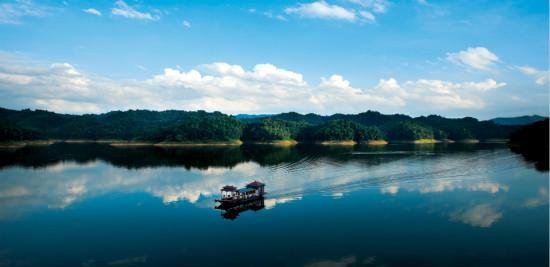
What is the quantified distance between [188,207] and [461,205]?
24.8 metres

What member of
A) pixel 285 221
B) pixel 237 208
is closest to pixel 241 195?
pixel 237 208

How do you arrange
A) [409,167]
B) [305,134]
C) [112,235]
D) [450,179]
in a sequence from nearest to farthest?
1. [112,235]
2. [450,179]
3. [409,167]
4. [305,134]

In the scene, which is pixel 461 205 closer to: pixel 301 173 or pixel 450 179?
pixel 450 179

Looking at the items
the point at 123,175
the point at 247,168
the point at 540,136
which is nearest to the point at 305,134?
the point at 540,136

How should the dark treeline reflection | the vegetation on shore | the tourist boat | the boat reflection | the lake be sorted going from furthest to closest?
the vegetation on shore → the dark treeline reflection → the tourist boat → the boat reflection → the lake

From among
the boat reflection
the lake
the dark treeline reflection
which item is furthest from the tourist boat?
the dark treeline reflection

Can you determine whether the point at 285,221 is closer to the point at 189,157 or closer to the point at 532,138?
the point at 189,157

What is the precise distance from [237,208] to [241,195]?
1.88 metres

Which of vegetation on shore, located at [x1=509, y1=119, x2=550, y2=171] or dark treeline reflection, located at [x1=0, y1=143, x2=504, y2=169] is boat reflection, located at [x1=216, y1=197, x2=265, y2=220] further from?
vegetation on shore, located at [x1=509, y1=119, x2=550, y2=171]

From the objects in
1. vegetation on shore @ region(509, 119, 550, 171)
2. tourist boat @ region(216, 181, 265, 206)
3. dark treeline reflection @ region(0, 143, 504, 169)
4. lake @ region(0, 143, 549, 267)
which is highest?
vegetation on shore @ region(509, 119, 550, 171)

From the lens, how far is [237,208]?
3656 cm

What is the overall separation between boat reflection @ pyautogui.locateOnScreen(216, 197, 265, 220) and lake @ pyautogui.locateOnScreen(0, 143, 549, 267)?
29 centimetres

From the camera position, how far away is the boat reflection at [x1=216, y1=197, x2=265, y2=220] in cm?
3403

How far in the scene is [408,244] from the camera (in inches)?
995
